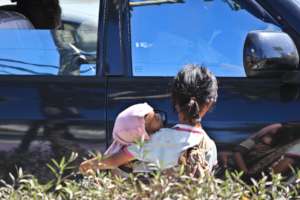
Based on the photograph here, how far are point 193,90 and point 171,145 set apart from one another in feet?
0.74

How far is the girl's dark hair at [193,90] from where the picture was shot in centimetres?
312

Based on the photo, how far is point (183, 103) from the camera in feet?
10.3

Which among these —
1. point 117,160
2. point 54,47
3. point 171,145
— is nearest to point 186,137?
point 171,145

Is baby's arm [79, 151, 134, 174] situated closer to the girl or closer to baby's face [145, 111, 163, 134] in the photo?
the girl

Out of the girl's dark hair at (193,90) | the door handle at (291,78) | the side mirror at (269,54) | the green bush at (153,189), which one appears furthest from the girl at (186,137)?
the door handle at (291,78)

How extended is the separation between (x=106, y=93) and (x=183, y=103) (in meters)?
0.68

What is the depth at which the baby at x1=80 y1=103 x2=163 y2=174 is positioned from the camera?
3131 mm

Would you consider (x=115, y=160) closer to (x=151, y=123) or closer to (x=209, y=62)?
(x=151, y=123)

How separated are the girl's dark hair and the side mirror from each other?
539 mm

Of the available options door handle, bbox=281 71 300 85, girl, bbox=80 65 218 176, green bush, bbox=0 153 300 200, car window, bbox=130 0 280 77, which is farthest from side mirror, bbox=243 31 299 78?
green bush, bbox=0 153 300 200

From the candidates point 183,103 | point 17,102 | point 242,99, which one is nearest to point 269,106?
point 242,99

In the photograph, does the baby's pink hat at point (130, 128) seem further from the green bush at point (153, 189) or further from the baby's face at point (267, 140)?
the baby's face at point (267, 140)

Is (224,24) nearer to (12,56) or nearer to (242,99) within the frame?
(242,99)

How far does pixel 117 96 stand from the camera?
375cm
